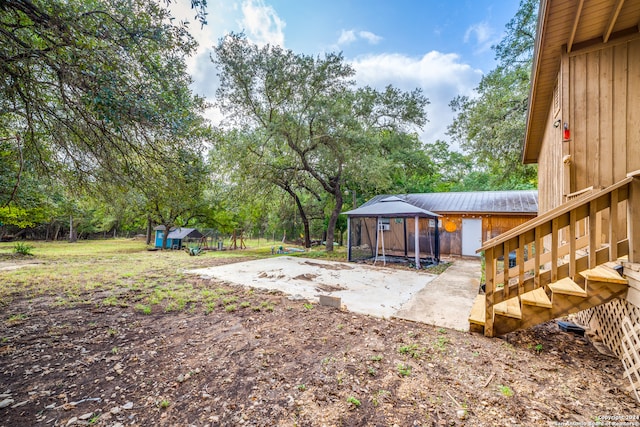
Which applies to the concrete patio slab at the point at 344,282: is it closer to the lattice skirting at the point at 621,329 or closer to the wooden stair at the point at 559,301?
the wooden stair at the point at 559,301

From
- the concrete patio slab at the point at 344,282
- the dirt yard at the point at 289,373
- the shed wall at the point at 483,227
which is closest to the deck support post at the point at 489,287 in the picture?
the dirt yard at the point at 289,373

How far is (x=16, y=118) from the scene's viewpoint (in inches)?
199

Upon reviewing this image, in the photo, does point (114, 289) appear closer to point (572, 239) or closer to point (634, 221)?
point (572, 239)

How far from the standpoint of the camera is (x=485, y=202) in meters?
12.0

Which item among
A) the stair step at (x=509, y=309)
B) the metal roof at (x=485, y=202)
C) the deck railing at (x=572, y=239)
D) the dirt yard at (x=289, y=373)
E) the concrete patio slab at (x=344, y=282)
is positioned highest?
the metal roof at (x=485, y=202)

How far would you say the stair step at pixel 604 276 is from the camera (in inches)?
94.6

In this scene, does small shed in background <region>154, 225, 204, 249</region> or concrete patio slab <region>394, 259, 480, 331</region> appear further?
small shed in background <region>154, 225, 204, 249</region>

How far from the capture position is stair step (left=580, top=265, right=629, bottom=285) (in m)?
2.40

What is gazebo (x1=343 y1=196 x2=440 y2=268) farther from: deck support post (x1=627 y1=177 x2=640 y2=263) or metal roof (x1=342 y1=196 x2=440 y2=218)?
deck support post (x1=627 y1=177 x2=640 y2=263)

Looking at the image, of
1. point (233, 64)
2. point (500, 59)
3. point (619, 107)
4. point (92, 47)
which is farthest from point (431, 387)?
point (500, 59)

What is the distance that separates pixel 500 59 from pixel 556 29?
9020 millimetres

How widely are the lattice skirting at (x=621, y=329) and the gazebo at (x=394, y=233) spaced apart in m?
5.05

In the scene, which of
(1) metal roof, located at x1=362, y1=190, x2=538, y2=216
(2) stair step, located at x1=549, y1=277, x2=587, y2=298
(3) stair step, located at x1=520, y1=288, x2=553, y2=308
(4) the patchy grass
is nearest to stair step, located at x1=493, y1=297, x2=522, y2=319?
(3) stair step, located at x1=520, y1=288, x2=553, y2=308

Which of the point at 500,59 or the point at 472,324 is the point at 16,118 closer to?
the point at 472,324
